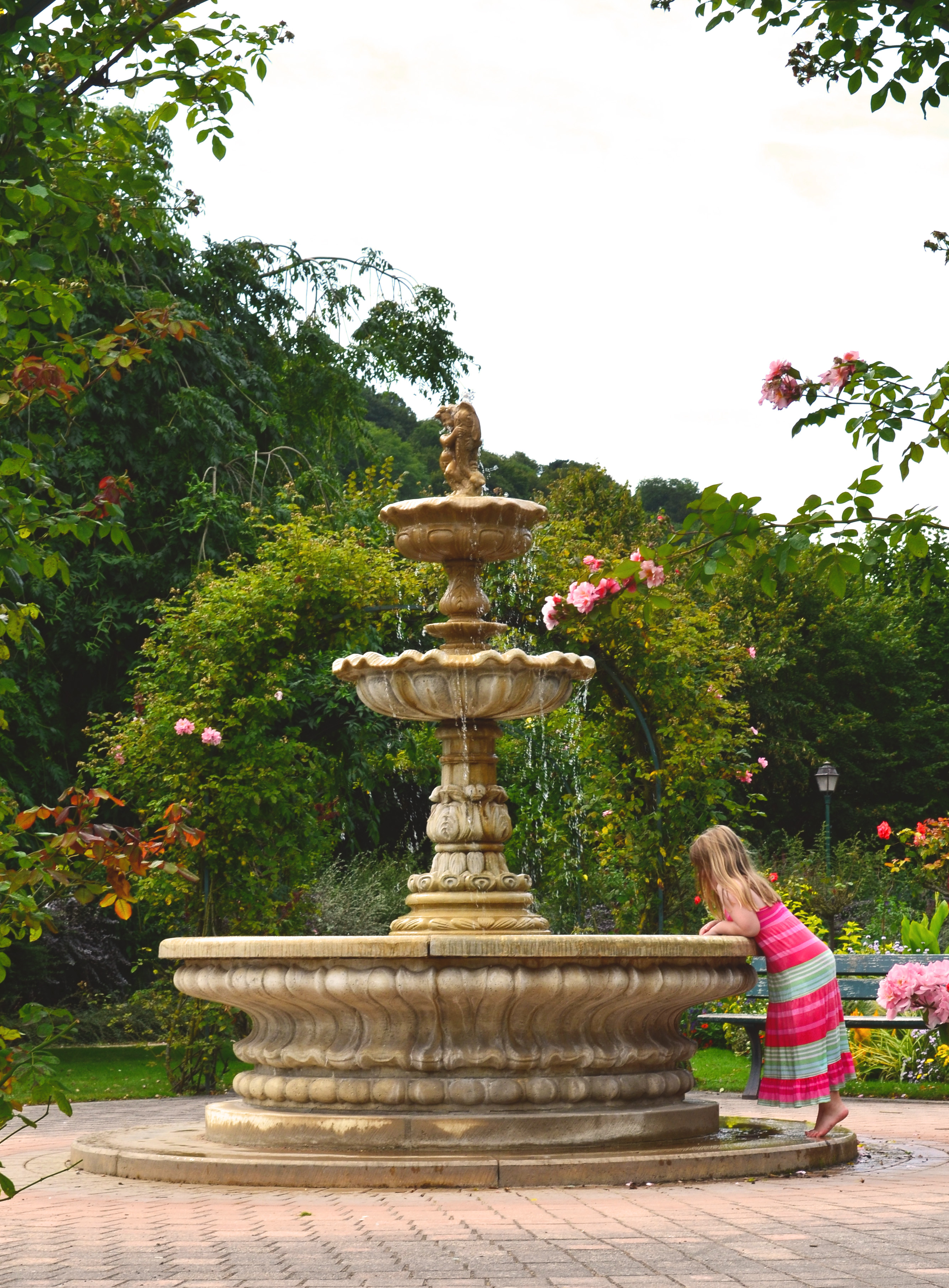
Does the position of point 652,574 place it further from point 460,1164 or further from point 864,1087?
point 864,1087

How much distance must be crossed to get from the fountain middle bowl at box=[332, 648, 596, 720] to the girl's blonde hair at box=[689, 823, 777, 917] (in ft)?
4.10

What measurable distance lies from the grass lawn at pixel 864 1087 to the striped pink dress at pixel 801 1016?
3.49 m

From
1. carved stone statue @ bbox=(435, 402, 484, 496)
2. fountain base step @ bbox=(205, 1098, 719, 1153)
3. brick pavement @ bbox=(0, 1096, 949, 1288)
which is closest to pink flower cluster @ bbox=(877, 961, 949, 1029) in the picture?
brick pavement @ bbox=(0, 1096, 949, 1288)

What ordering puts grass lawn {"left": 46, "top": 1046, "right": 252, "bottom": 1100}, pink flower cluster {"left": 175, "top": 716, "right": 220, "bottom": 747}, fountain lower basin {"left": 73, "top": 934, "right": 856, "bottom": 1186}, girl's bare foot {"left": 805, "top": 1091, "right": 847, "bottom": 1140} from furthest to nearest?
grass lawn {"left": 46, "top": 1046, "right": 252, "bottom": 1100}
pink flower cluster {"left": 175, "top": 716, "right": 220, "bottom": 747}
girl's bare foot {"left": 805, "top": 1091, "right": 847, "bottom": 1140}
fountain lower basin {"left": 73, "top": 934, "right": 856, "bottom": 1186}

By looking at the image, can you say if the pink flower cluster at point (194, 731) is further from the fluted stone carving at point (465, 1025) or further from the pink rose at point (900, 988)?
the pink rose at point (900, 988)

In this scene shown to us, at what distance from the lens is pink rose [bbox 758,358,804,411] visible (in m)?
4.80

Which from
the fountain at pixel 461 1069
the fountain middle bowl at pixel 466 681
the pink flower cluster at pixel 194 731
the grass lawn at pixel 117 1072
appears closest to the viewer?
the fountain at pixel 461 1069

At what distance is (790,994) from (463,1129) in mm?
1728

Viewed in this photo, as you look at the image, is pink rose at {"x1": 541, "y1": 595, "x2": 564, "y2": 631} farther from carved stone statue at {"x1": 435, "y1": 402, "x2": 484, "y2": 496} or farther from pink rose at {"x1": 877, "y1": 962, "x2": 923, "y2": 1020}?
pink rose at {"x1": 877, "y1": 962, "x2": 923, "y2": 1020}

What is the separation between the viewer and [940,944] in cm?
1390

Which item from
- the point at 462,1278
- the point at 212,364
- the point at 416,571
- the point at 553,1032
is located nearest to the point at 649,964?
the point at 553,1032

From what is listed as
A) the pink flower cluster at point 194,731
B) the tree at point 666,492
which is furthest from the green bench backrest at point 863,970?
the tree at point 666,492

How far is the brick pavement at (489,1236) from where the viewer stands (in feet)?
13.8

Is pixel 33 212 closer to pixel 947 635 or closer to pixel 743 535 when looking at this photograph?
pixel 743 535
